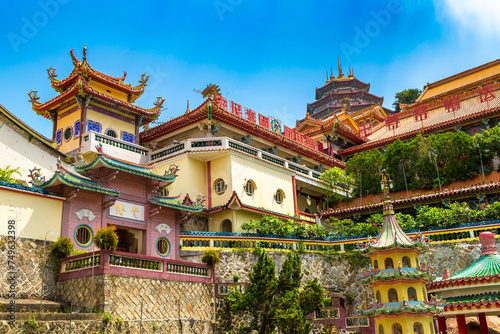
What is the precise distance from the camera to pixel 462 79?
49500 millimetres

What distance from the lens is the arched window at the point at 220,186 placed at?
2841cm

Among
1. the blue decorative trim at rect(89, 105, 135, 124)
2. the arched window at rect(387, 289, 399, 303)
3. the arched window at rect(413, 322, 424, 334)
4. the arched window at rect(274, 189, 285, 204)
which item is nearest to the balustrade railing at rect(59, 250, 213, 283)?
the arched window at rect(387, 289, 399, 303)

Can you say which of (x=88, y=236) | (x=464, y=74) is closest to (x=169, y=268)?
(x=88, y=236)

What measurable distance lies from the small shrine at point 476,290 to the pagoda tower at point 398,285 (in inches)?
43.7

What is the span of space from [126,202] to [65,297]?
4662 mm

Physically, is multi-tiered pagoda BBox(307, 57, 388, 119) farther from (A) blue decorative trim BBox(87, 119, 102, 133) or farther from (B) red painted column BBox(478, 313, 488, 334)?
(B) red painted column BBox(478, 313, 488, 334)

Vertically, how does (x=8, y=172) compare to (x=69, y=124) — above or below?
below

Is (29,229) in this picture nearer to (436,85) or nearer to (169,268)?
(169,268)

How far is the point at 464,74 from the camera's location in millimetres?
49531

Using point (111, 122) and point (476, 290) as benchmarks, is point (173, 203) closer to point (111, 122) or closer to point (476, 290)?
point (111, 122)

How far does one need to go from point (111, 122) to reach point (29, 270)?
14972mm

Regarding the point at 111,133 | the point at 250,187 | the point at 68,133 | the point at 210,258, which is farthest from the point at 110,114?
the point at 210,258

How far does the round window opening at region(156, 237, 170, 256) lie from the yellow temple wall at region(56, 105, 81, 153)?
31.8 feet

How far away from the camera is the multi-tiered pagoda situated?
6931 centimetres
